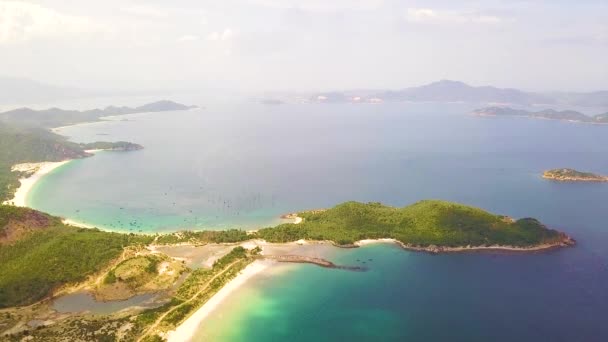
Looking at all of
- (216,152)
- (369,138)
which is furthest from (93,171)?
(369,138)

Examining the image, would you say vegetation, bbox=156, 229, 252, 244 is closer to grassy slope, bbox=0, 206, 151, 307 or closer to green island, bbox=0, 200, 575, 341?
green island, bbox=0, 200, 575, 341

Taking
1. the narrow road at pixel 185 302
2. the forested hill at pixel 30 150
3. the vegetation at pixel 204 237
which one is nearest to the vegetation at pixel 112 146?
the forested hill at pixel 30 150

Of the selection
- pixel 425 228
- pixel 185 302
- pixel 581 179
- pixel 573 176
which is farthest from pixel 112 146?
pixel 581 179

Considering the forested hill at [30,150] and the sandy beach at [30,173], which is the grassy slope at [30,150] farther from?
the sandy beach at [30,173]

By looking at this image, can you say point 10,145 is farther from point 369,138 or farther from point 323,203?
point 369,138

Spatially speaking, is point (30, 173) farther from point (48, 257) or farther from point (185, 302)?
point (185, 302)

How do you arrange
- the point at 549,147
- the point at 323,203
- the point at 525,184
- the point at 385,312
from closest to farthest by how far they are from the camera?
the point at 385,312 → the point at 323,203 → the point at 525,184 → the point at 549,147

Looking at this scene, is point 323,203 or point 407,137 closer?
point 323,203
